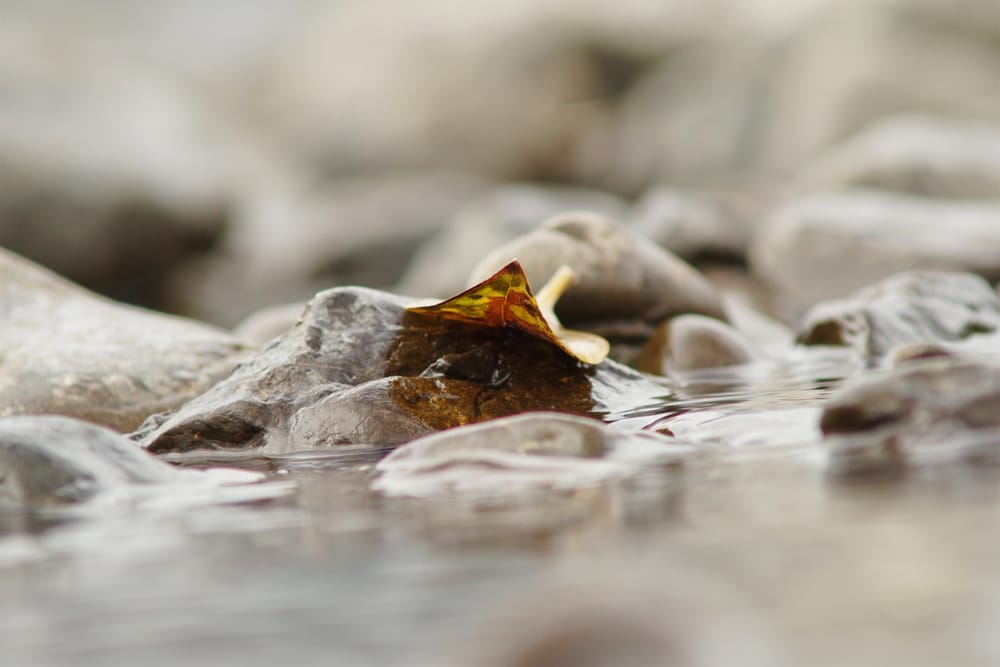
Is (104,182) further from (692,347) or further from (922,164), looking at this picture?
(692,347)

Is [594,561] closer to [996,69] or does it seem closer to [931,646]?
[931,646]

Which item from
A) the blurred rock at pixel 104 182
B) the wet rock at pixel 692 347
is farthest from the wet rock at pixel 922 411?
the blurred rock at pixel 104 182

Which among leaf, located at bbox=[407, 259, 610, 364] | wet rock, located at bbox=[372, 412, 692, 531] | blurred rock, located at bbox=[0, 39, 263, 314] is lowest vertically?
wet rock, located at bbox=[372, 412, 692, 531]

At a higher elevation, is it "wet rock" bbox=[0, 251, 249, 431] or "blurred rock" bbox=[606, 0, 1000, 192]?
"blurred rock" bbox=[606, 0, 1000, 192]

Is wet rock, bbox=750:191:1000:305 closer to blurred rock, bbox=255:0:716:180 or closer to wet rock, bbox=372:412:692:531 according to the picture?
wet rock, bbox=372:412:692:531

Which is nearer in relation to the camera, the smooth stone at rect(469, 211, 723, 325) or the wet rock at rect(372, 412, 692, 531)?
the wet rock at rect(372, 412, 692, 531)

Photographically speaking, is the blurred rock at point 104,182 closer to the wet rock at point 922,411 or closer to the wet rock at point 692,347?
the wet rock at point 692,347

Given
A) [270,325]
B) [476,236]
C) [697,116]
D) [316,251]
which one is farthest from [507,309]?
[697,116]

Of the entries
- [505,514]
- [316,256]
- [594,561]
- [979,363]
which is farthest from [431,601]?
[316,256]

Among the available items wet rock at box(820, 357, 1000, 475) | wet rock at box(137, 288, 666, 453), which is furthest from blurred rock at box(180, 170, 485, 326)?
wet rock at box(820, 357, 1000, 475)
